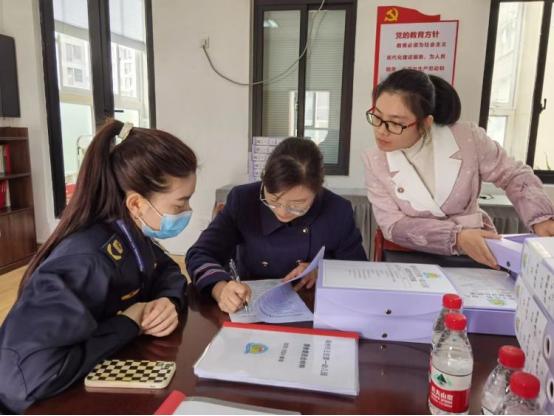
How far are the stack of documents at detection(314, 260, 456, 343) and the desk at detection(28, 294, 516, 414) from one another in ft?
0.09

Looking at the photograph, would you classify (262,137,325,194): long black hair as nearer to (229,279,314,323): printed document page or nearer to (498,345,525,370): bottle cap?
(229,279,314,323): printed document page

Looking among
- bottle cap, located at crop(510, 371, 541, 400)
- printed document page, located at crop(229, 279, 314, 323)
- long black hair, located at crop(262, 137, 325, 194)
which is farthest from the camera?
long black hair, located at crop(262, 137, 325, 194)

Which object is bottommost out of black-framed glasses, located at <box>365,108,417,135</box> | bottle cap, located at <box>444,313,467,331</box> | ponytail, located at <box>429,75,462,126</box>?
bottle cap, located at <box>444,313,467,331</box>

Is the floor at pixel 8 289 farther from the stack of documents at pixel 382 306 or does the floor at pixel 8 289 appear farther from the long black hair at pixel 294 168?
the stack of documents at pixel 382 306

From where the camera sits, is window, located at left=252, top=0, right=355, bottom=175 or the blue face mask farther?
window, located at left=252, top=0, right=355, bottom=175

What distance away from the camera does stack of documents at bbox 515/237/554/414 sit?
0.48 metres

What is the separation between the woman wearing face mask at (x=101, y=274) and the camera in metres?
0.66

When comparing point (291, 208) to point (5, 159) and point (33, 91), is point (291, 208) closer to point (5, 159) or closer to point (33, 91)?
point (5, 159)

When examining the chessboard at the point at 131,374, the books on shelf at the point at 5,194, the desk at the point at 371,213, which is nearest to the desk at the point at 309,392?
the chessboard at the point at 131,374

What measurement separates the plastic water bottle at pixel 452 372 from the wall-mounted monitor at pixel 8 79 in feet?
12.1

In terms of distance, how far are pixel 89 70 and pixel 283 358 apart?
144 inches

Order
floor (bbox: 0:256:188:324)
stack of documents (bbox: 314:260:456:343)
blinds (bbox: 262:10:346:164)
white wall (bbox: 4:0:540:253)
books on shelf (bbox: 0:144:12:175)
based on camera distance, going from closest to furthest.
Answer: stack of documents (bbox: 314:260:456:343) → floor (bbox: 0:256:188:324) → white wall (bbox: 4:0:540:253) → blinds (bbox: 262:10:346:164) → books on shelf (bbox: 0:144:12:175)

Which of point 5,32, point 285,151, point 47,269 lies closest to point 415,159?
point 285,151

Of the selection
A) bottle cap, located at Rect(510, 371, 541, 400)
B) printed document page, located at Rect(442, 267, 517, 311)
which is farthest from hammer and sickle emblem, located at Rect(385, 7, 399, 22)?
bottle cap, located at Rect(510, 371, 541, 400)
